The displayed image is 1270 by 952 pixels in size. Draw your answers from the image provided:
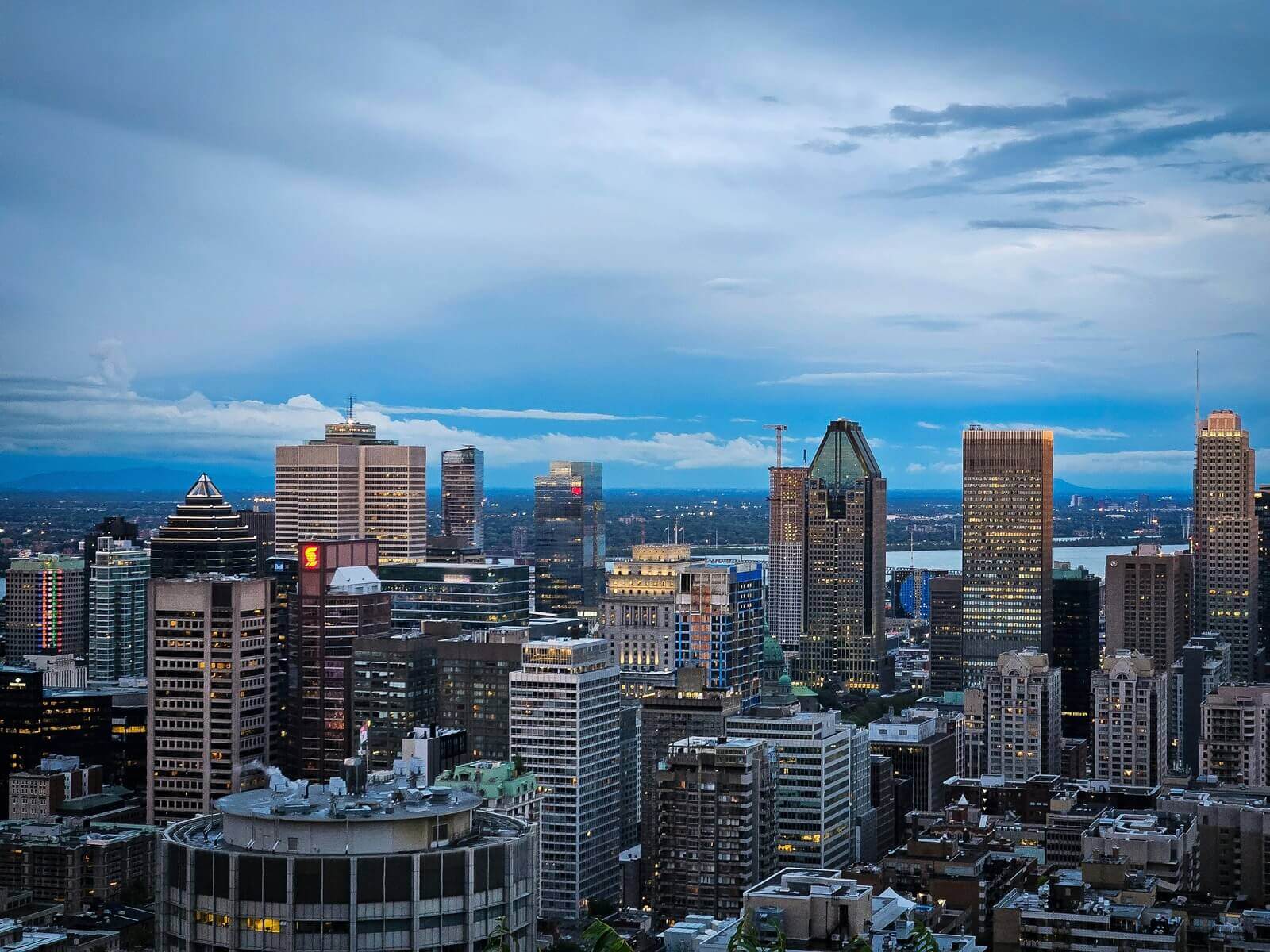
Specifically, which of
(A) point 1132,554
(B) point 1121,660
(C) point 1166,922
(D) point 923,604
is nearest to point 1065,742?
(B) point 1121,660

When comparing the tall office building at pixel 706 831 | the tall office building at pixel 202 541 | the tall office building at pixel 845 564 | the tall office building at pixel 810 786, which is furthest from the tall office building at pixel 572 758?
the tall office building at pixel 845 564

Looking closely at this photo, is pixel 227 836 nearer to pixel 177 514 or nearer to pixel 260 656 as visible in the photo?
pixel 260 656

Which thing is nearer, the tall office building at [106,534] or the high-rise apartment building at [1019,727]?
the high-rise apartment building at [1019,727]

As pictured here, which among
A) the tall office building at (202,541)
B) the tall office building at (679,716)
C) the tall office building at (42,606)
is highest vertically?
the tall office building at (202,541)

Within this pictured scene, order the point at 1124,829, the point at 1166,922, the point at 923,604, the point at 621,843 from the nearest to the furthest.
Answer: the point at 1166,922 < the point at 1124,829 < the point at 621,843 < the point at 923,604

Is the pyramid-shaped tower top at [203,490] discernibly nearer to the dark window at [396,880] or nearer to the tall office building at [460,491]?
the tall office building at [460,491]

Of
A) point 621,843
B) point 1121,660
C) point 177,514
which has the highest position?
point 177,514
